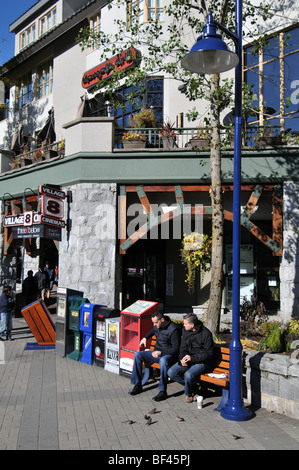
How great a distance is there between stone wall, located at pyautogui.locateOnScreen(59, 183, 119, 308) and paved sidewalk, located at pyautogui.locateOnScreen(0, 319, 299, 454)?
3.66m

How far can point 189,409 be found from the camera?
6336 mm

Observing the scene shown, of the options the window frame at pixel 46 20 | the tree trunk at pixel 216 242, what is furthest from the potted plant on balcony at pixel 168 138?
the window frame at pixel 46 20

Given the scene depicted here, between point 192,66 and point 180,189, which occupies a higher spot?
point 192,66

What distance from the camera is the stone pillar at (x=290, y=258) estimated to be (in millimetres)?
10845

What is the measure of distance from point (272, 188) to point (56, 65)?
39.3 feet

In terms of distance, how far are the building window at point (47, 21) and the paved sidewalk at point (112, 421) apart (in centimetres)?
1868

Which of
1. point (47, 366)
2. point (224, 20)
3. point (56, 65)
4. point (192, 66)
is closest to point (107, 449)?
point (47, 366)

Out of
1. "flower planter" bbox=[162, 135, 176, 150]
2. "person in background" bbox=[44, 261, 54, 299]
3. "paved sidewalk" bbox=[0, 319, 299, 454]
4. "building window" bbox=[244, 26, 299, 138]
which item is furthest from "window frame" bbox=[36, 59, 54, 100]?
"paved sidewalk" bbox=[0, 319, 299, 454]

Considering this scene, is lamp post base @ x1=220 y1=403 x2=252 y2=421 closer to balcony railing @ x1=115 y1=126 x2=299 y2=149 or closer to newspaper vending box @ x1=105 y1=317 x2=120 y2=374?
newspaper vending box @ x1=105 y1=317 x2=120 y2=374

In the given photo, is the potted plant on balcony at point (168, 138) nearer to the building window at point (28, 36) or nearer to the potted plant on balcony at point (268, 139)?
the potted plant on balcony at point (268, 139)

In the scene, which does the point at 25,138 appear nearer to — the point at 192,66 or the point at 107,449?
the point at 192,66

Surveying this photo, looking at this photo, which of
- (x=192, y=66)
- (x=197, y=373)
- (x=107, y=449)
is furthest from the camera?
(x=197, y=373)

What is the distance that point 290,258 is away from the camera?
35.9 ft

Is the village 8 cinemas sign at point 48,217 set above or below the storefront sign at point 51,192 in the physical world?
below
